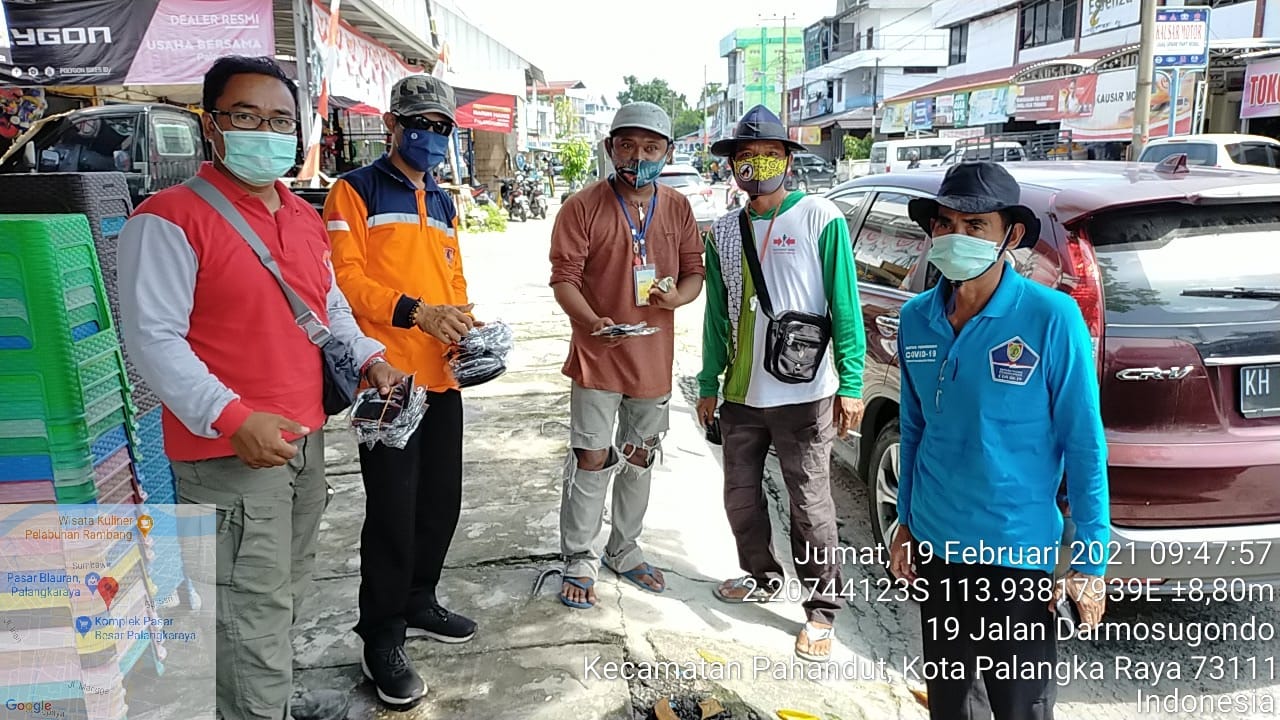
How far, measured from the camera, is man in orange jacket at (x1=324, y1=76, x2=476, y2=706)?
2.72 metres

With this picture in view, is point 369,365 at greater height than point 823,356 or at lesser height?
greater

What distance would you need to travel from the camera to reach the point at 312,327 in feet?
7.36

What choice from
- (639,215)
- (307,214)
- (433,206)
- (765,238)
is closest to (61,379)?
(307,214)

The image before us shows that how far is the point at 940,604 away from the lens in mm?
2270

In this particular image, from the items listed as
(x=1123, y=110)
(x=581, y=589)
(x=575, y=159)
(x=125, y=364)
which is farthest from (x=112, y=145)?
(x=575, y=159)

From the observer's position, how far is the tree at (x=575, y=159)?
2909 centimetres

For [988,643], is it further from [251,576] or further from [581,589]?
[251,576]

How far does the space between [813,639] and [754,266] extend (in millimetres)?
1460

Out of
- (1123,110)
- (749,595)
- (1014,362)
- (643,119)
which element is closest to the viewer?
(1014,362)

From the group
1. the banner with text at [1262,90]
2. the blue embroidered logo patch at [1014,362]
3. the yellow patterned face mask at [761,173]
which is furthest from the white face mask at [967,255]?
the banner with text at [1262,90]

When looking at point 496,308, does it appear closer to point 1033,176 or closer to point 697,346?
point 697,346

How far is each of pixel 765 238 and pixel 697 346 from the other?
5.45 metres

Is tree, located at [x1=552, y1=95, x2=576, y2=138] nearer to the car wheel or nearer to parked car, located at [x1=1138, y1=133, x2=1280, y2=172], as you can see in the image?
parked car, located at [x1=1138, y1=133, x2=1280, y2=172]

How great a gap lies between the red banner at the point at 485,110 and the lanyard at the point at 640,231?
14555 mm
